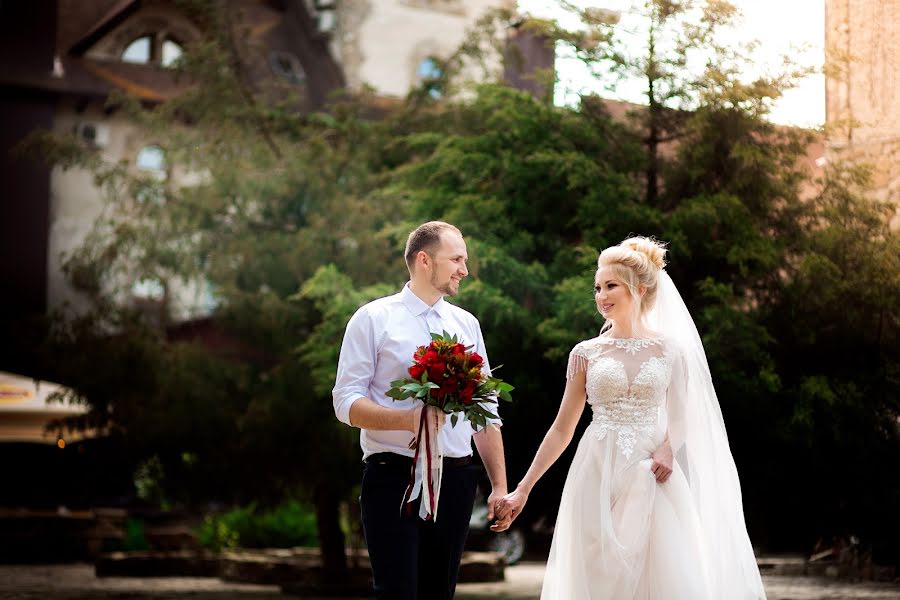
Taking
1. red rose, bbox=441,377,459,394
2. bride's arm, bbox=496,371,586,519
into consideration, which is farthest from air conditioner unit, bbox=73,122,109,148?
red rose, bbox=441,377,459,394

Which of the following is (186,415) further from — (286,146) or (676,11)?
(676,11)

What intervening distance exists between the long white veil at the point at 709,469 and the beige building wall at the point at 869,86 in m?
6.08

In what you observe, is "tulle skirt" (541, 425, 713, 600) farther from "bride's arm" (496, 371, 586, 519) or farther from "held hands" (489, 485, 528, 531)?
"held hands" (489, 485, 528, 531)

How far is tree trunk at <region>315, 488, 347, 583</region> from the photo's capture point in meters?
15.1

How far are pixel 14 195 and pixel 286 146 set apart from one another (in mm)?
16213

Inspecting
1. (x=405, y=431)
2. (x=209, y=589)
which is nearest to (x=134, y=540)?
(x=209, y=589)

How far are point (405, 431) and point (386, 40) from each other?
1228 inches

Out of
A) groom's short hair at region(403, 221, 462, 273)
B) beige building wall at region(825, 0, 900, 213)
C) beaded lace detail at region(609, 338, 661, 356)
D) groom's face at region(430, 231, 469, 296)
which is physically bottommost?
beaded lace detail at region(609, 338, 661, 356)

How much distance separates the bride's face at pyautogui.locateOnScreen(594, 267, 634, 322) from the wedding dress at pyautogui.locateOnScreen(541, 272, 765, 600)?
142 mm

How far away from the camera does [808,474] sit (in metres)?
11.4

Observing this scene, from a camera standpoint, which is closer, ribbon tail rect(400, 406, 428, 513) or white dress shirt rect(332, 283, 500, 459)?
ribbon tail rect(400, 406, 428, 513)

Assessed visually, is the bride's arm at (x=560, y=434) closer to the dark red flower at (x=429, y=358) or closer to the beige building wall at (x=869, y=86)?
the dark red flower at (x=429, y=358)

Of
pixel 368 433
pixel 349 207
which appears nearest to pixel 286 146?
pixel 349 207

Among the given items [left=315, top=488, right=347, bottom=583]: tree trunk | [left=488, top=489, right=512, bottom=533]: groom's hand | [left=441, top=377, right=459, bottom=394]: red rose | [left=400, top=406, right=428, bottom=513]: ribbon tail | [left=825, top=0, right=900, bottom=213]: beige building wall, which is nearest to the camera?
[left=441, top=377, right=459, bottom=394]: red rose
